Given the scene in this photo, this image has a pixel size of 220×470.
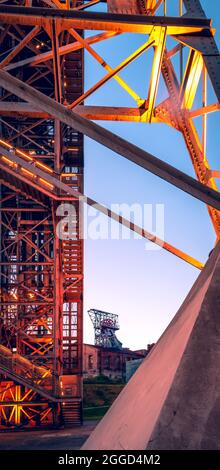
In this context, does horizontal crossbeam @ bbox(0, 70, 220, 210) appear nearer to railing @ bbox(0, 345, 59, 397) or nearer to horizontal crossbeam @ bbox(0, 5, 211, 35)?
horizontal crossbeam @ bbox(0, 5, 211, 35)

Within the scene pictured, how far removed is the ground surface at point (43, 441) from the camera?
13711mm

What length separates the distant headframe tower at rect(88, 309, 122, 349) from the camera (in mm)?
63812

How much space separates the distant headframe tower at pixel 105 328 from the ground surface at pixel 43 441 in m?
45.5

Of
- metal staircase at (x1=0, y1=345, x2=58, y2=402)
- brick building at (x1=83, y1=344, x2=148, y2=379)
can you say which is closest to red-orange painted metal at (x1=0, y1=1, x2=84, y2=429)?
metal staircase at (x1=0, y1=345, x2=58, y2=402)

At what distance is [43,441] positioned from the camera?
1534cm

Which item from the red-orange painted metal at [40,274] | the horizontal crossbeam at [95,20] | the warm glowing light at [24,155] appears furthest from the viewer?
the red-orange painted metal at [40,274]

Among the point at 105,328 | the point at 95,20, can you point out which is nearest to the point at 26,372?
the point at 95,20

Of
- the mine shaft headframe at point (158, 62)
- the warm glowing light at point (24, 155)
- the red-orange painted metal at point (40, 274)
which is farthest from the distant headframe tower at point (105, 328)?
the mine shaft headframe at point (158, 62)

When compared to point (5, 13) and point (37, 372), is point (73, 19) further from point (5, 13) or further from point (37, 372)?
point (37, 372)

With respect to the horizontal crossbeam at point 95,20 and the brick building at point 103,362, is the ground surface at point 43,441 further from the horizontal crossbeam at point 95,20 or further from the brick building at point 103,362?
the brick building at point 103,362

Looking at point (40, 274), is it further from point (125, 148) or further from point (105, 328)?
point (105, 328)

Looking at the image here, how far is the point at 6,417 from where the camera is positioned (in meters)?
20.9

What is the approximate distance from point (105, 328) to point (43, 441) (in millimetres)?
51003
